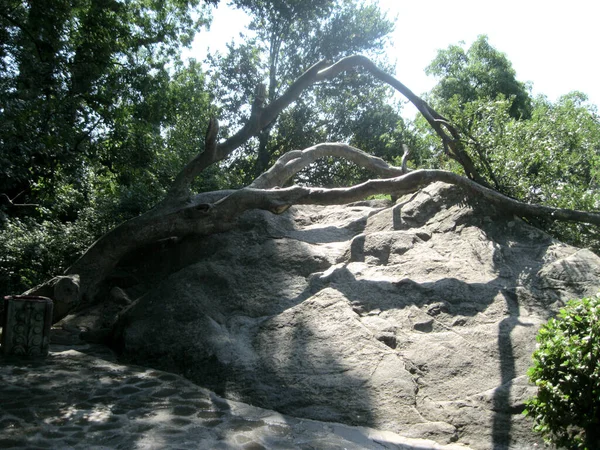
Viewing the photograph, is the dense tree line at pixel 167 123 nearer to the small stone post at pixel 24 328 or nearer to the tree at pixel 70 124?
the tree at pixel 70 124

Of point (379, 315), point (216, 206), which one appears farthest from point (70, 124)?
point (379, 315)

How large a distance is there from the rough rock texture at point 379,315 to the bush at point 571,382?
0.82 ft

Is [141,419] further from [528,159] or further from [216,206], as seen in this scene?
[528,159]

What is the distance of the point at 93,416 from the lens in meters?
3.93

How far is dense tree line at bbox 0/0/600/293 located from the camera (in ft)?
26.3

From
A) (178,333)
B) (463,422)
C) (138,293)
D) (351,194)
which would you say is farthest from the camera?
(138,293)

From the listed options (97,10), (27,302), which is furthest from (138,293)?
(97,10)

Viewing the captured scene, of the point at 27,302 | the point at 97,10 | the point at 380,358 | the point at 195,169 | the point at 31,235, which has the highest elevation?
the point at 97,10

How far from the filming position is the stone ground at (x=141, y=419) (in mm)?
3535

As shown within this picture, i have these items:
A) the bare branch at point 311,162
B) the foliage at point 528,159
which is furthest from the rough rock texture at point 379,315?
the bare branch at point 311,162

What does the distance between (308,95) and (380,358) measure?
1690 centimetres

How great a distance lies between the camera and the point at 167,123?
13703 mm

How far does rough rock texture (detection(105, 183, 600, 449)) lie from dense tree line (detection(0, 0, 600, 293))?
1.52 meters

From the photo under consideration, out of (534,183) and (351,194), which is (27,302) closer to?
(351,194)
